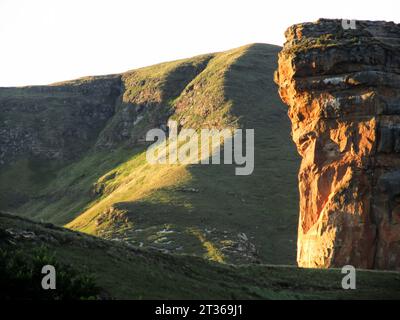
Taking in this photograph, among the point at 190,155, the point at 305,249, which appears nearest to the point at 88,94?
the point at 190,155

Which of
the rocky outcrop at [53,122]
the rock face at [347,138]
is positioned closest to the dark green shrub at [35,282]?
the rock face at [347,138]

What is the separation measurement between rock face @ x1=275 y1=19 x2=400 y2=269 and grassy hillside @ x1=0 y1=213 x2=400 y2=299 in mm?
10917

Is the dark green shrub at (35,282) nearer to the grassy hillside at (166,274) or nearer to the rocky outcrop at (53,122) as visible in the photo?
the grassy hillside at (166,274)

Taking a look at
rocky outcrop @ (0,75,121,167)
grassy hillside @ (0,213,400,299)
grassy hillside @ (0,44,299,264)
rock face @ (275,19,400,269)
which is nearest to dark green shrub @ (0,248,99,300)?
grassy hillside @ (0,213,400,299)

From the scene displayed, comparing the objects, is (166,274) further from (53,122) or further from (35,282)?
(53,122)

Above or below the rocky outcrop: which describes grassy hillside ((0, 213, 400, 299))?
below

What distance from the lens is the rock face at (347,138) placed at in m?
47.2

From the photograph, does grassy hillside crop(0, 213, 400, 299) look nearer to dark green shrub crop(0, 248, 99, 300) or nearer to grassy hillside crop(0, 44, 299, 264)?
dark green shrub crop(0, 248, 99, 300)

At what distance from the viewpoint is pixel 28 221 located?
32.4m

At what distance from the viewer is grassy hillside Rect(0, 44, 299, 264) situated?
287 ft

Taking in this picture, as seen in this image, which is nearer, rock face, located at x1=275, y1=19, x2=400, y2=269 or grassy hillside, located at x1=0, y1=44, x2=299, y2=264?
rock face, located at x1=275, y1=19, x2=400, y2=269

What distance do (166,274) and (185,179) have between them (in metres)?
78.6

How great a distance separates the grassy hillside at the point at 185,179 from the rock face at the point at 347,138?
25447mm
